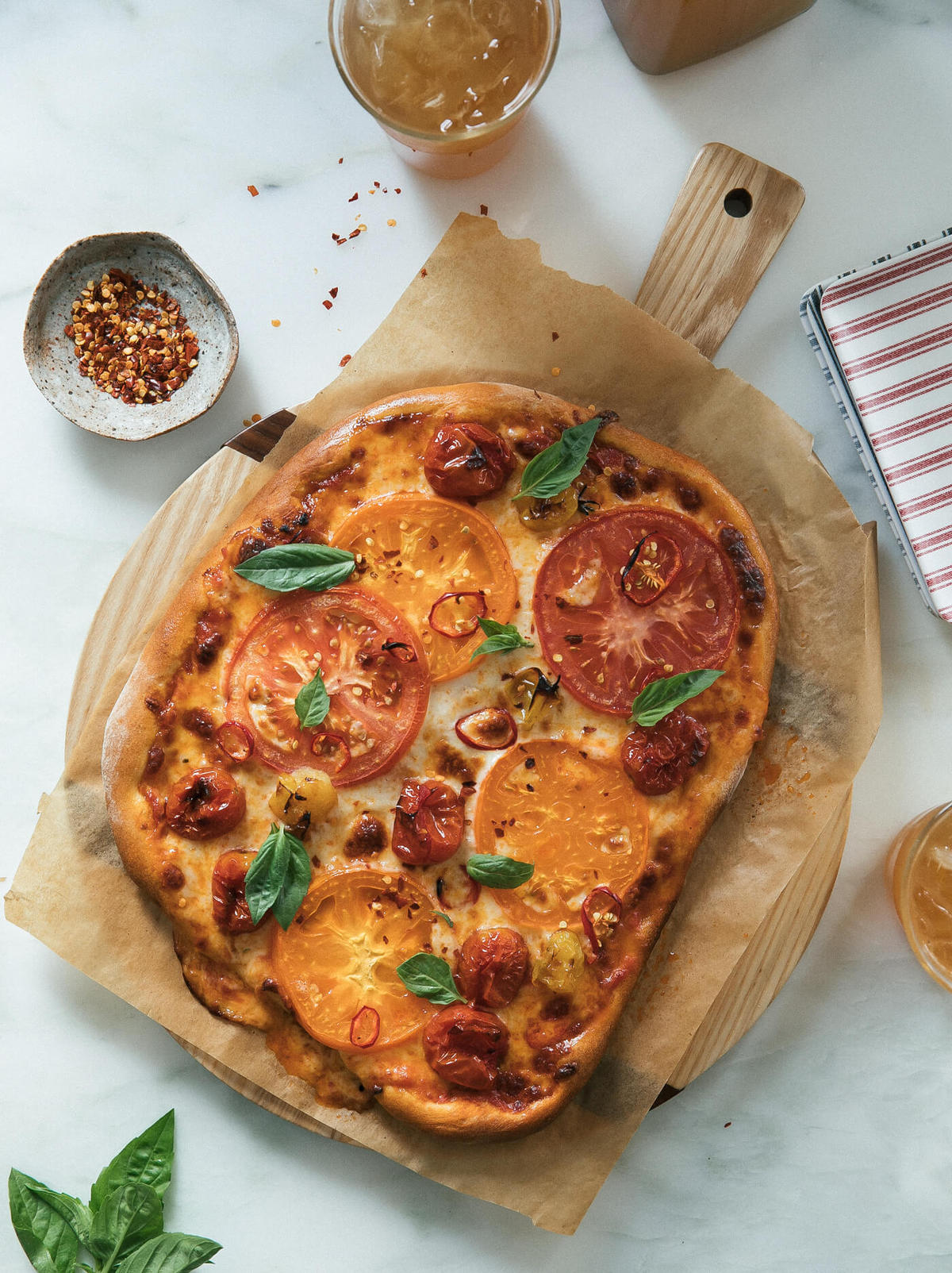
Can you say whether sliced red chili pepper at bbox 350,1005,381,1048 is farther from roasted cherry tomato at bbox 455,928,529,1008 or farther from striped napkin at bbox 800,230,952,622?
striped napkin at bbox 800,230,952,622

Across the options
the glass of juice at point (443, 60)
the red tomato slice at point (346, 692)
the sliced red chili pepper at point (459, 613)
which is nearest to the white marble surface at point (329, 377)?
the glass of juice at point (443, 60)


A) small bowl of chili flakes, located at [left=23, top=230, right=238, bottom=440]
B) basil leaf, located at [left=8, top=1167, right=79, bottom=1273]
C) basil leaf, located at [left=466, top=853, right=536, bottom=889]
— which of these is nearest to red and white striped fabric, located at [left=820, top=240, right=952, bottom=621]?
basil leaf, located at [left=466, top=853, right=536, bottom=889]

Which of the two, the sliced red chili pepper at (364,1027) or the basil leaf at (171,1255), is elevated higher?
the sliced red chili pepper at (364,1027)

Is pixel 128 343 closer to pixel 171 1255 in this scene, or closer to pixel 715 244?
pixel 715 244

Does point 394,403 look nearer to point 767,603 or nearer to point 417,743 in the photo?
point 417,743

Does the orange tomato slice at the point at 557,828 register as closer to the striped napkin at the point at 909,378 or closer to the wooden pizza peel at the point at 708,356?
the wooden pizza peel at the point at 708,356

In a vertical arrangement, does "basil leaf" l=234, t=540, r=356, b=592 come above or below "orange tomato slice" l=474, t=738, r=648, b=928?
Answer: above
